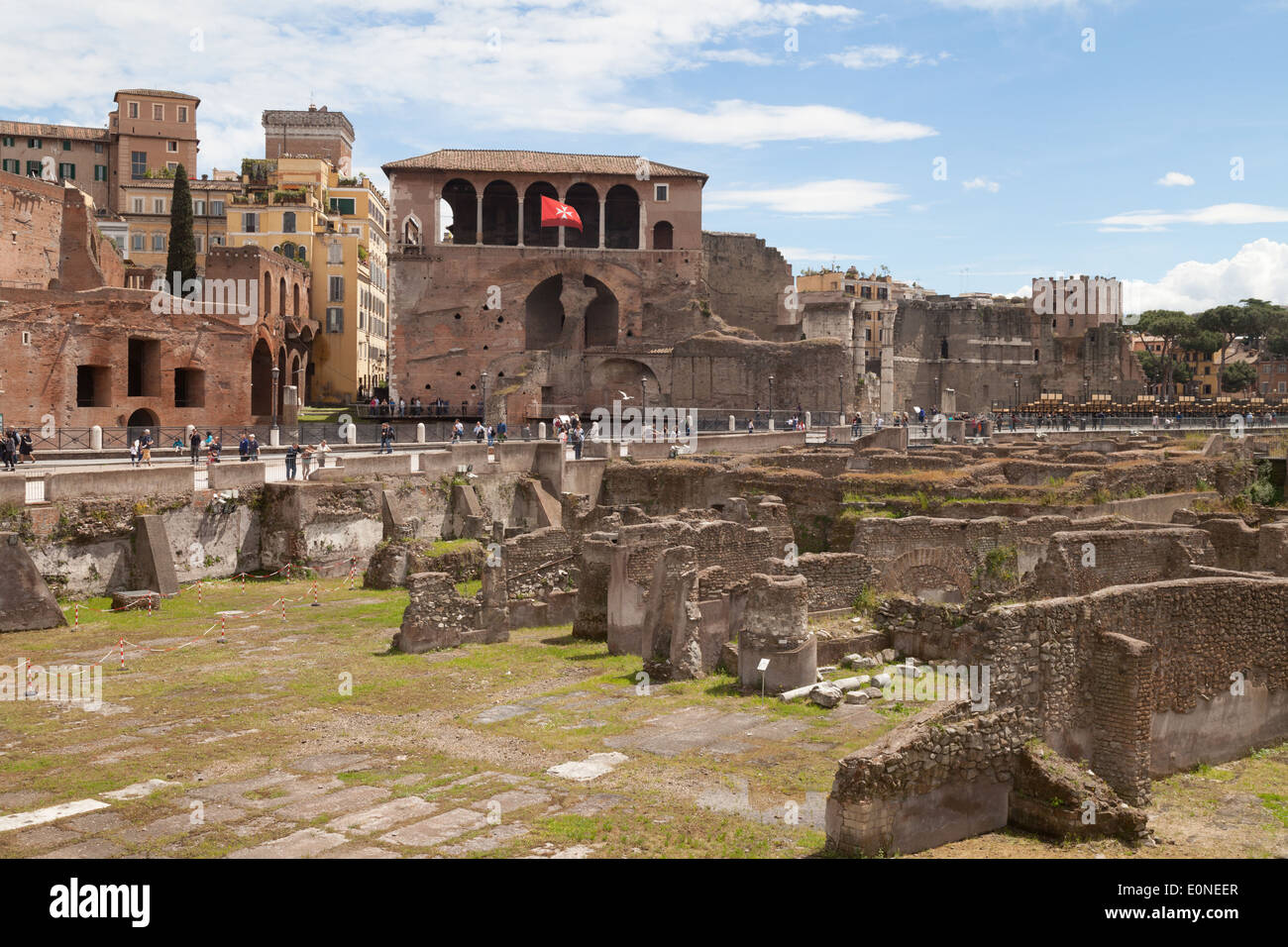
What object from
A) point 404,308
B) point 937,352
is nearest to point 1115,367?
point 937,352

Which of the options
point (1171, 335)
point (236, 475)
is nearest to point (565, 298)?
point (236, 475)

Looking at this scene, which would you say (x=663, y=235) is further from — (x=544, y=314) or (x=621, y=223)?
(x=544, y=314)

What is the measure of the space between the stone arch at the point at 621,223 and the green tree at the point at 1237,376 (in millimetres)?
71218

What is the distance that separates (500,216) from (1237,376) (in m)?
78.5

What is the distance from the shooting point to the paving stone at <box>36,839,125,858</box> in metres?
9.19

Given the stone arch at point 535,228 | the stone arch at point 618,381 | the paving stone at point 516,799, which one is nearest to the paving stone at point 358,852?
the paving stone at point 516,799

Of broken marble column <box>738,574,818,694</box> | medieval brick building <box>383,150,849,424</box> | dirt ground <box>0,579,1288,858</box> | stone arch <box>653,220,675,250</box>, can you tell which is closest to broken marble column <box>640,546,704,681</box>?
dirt ground <box>0,579,1288,858</box>

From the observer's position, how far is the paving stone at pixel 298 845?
30.0ft

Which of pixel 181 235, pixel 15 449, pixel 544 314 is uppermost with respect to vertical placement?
pixel 181 235

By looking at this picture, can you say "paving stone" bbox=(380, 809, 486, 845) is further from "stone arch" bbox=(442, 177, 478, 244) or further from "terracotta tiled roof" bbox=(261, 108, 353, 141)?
"terracotta tiled roof" bbox=(261, 108, 353, 141)

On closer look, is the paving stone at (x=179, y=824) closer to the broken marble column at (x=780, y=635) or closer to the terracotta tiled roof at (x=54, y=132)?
the broken marble column at (x=780, y=635)

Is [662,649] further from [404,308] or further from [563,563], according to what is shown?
[404,308]

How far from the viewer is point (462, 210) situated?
66250mm

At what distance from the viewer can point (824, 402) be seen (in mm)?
58375
